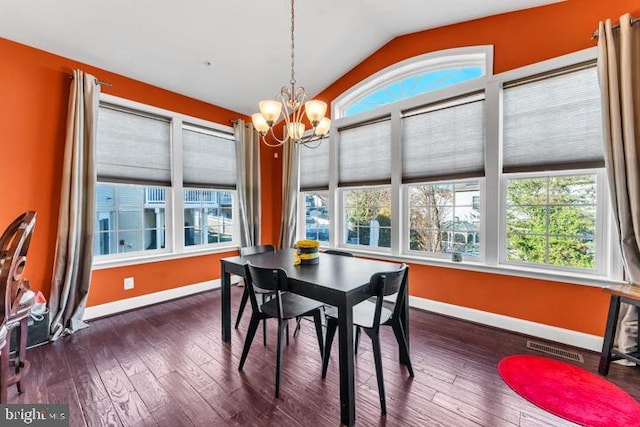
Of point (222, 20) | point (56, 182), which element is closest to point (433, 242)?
point (222, 20)

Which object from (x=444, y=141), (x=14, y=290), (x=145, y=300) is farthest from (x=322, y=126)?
(x=145, y=300)

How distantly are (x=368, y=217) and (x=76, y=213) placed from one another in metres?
3.32

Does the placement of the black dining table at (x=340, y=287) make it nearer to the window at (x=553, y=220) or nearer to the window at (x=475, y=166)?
the window at (x=475, y=166)

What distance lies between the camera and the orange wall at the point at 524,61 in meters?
2.31

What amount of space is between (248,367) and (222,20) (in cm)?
319

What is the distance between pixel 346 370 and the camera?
5.09ft

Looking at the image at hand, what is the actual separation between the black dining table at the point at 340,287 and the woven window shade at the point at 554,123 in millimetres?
1752

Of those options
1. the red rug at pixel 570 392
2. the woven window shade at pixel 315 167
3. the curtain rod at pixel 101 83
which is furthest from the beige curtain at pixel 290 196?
the red rug at pixel 570 392

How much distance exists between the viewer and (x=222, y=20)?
2.67 metres

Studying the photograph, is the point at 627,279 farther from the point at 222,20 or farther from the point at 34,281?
the point at 34,281

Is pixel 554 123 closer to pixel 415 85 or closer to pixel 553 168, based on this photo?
pixel 553 168

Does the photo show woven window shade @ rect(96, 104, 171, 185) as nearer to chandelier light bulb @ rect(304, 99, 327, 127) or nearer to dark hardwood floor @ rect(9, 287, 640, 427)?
dark hardwood floor @ rect(9, 287, 640, 427)

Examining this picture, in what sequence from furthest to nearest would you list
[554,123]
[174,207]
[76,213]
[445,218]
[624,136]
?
1. [174,207]
2. [445,218]
3. [76,213]
4. [554,123]
5. [624,136]

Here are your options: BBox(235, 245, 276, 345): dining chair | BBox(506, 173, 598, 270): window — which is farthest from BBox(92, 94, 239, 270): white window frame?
BBox(506, 173, 598, 270): window
